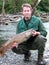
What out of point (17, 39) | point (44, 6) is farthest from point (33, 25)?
point (44, 6)

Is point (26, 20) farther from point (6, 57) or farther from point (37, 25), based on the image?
point (6, 57)

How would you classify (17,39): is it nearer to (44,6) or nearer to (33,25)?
(33,25)

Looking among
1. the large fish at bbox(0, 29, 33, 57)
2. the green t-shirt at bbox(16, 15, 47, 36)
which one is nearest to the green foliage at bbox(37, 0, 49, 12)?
the green t-shirt at bbox(16, 15, 47, 36)

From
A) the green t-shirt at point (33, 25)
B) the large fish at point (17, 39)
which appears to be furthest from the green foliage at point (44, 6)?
the large fish at point (17, 39)

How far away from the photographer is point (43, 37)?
23.3 ft

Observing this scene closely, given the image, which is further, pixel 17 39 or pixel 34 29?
pixel 34 29

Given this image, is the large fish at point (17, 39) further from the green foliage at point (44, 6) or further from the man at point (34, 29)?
the green foliage at point (44, 6)

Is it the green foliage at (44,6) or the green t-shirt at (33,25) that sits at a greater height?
the green t-shirt at (33,25)

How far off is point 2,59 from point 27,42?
4.20ft

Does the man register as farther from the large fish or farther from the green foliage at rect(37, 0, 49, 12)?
the green foliage at rect(37, 0, 49, 12)

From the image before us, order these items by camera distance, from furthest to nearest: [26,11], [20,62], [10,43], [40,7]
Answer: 1. [40,7]
2. [20,62]
3. [26,11]
4. [10,43]

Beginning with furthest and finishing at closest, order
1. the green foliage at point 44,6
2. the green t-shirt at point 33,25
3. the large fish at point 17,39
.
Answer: the green foliage at point 44,6 < the green t-shirt at point 33,25 < the large fish at point 17,39

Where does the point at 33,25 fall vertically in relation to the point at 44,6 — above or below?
above

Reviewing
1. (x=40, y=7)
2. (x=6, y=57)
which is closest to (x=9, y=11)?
(x=40, y=7)
